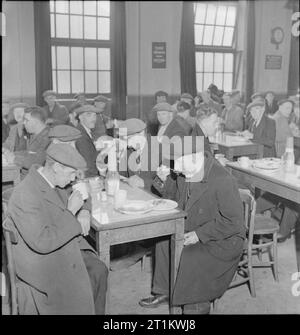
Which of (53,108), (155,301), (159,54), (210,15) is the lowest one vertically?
(155,301)

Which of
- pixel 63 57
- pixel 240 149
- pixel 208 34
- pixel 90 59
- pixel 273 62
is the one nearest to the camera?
pixel 240 149

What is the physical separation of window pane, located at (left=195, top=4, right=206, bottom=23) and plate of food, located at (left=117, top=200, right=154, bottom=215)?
22.5 ft

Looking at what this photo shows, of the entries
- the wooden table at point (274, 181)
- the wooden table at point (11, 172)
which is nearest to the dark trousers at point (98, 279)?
the wooden table at point (274, 181)

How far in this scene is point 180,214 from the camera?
2.63 m

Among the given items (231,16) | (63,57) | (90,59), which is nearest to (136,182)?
(63,57)

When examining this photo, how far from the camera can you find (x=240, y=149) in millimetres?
5406

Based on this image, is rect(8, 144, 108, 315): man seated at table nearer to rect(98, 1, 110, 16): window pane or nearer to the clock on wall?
rect(98, 1, 110, 16): window pane

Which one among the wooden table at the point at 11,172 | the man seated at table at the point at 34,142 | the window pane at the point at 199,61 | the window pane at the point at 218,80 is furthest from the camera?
the window pane at the point at 218,80

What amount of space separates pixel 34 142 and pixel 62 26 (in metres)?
3.95

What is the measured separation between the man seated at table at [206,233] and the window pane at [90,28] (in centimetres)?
575

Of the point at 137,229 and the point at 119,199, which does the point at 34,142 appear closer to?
the point at 119,199

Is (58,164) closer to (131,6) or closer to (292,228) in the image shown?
(292,228)

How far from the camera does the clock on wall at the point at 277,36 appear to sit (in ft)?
33.4

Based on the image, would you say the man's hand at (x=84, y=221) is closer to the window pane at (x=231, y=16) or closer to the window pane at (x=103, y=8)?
the window pane at (x=103, y=8)
